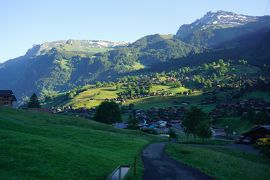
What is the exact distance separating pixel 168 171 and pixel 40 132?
23.9m

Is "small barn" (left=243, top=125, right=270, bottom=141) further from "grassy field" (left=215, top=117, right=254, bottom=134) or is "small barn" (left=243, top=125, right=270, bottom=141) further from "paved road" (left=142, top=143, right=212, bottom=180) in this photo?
"paved road" (left=142, top=143, right=212, bottom=180)

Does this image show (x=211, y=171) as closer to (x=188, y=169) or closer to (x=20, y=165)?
(x=188, y=169)

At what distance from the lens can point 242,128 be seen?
140 meters

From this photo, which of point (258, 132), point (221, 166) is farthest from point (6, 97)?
point (221, 166)

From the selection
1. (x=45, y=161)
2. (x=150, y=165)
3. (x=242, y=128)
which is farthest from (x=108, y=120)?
(x=45, y=161)

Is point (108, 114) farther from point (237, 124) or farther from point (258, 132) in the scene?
point (258, 132)

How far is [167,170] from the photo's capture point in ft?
135

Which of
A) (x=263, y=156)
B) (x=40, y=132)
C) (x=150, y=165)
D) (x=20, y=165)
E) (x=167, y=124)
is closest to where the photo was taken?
(x=20, y=165)

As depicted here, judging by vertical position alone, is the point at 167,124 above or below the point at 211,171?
below

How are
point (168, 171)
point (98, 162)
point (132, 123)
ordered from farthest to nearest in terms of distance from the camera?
point (132, 123) → point (168, 171) → point (98, 162)

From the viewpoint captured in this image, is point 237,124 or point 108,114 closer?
point 108,114

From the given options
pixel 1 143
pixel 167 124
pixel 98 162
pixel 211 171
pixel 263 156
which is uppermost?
pixel 1 143

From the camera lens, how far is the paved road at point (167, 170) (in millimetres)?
37438

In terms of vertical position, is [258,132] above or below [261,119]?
above
